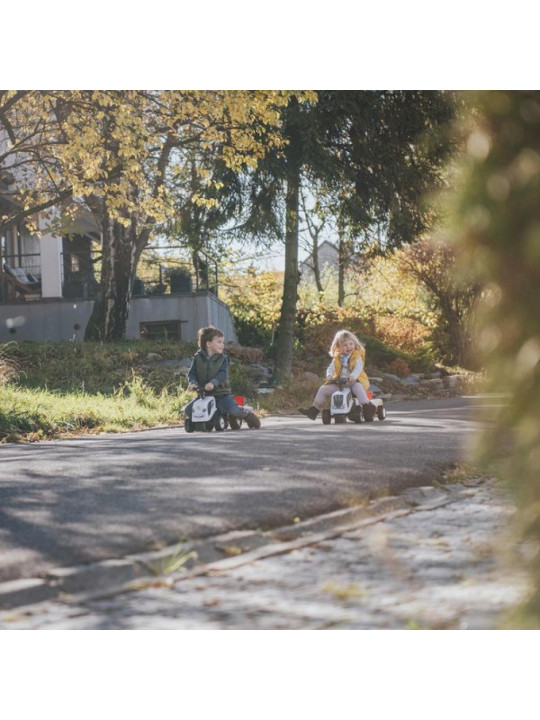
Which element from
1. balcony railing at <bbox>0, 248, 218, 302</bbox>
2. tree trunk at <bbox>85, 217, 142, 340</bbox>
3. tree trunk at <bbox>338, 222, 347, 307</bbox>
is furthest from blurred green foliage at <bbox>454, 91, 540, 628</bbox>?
balcony railing at <bbox>0, 248, 218, 302</bbox>

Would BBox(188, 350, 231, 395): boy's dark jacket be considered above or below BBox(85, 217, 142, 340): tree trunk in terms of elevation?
below

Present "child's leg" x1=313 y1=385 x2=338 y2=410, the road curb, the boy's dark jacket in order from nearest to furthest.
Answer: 1. the road curb
2. the boy's dark jacket
3. "child's leg" x1=313 y1=385 x2=338 y2=410

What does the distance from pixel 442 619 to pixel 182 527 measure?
116 cm

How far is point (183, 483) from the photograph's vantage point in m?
4.28

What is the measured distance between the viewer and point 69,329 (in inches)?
597

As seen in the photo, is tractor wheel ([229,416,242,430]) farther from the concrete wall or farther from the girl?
the concrete wall

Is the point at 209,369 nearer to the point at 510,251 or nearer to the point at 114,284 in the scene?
the point at 510,251

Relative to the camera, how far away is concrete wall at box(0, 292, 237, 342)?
14508 mm

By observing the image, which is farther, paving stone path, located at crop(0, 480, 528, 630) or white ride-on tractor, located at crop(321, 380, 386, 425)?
white ride-on tractor, located at crop(321, 380, 386, 425)

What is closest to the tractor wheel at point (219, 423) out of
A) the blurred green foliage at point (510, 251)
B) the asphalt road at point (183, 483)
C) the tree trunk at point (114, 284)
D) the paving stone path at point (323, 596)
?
the asphalt road at point (183, 483)

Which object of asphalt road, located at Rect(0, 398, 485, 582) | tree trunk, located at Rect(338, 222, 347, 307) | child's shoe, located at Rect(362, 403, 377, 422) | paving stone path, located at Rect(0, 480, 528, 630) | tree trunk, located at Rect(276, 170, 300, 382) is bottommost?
paving stone path, located at Rect(0, 480, 528, 630)

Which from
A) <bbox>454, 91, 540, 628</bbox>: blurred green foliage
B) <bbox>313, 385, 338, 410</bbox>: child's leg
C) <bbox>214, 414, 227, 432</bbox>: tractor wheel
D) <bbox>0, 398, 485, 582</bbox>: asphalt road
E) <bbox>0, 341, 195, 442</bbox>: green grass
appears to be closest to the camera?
<bbox>454, 91, 540, 628</bbox>: blurred green foliage

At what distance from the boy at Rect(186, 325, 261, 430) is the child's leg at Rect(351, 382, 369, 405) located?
3.36ft

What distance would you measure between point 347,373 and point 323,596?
5865 millimetres
